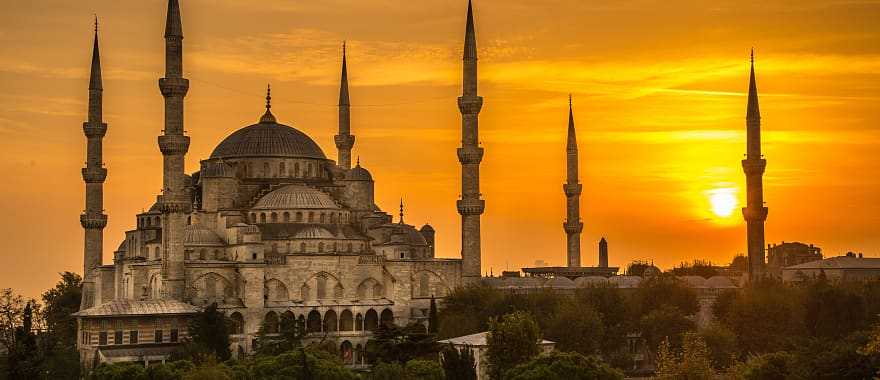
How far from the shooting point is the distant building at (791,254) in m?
101

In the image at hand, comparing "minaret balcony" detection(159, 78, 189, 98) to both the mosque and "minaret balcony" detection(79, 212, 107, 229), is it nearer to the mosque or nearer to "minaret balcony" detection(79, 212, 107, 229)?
the mosque

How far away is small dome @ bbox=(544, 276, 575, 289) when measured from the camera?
2761 inches

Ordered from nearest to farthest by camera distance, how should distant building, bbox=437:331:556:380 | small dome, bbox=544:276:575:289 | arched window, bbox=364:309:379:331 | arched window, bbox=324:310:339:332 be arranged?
distant building, bbox=437:331:556:380 < arched window, bbox=324:310:339:332 < arched window, bbox=364:309:379:331 < small dome, bbox=544:276:575:289

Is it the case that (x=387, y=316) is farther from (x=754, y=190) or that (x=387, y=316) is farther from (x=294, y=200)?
(x=754, y=190)

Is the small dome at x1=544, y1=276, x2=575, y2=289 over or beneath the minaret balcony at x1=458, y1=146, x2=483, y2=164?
beneath

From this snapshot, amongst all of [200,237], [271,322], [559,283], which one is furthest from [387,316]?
[559,283]

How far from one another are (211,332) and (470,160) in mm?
16009

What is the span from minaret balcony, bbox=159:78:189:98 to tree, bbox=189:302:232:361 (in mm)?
8956

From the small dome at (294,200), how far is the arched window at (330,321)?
4.89m

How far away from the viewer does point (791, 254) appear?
104625mm

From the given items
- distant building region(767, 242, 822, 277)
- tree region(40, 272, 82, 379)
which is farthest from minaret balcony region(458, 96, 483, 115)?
distant building region(767, 242, 822, 277)

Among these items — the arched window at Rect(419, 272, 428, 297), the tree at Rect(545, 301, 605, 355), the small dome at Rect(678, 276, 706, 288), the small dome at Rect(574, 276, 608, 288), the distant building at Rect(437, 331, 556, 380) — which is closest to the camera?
the distant building at Rect(437, 331, 556, 380)

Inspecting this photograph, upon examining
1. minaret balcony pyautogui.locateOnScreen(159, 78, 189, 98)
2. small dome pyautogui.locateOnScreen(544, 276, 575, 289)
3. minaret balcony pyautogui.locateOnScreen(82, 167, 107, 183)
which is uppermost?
minaret balcony pyautogui.locateOnScreen(159, 78, 189, 98)

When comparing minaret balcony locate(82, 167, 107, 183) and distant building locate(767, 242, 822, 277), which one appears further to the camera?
distant building locate(767, 242, 822, 277)
